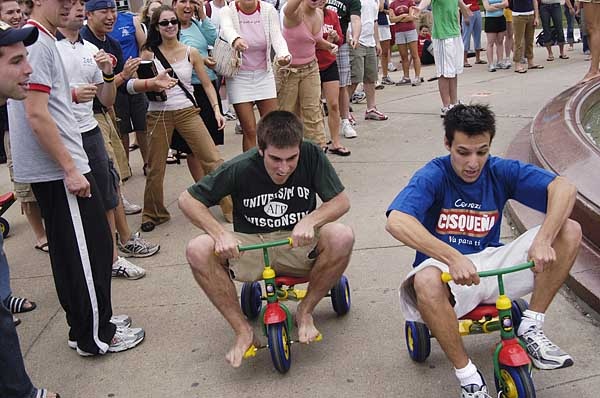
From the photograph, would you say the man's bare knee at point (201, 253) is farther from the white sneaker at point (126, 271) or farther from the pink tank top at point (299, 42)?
the pink tank top at point (299, 42)

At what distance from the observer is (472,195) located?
3166 millimetres

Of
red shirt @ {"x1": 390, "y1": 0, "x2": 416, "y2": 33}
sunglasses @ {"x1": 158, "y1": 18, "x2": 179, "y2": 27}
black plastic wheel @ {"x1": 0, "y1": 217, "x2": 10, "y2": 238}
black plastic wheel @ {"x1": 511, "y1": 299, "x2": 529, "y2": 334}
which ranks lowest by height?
black plastic wheel @ {"x1": 0, "y1": 217, "x2": 10, "y2": 238}

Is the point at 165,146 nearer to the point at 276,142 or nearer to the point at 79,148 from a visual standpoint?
the point at 79,148

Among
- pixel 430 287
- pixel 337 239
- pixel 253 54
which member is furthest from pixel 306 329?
pixel 253 54

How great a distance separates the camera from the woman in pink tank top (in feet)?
20.9

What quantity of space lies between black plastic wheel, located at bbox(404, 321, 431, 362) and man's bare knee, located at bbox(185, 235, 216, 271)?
3.36ft

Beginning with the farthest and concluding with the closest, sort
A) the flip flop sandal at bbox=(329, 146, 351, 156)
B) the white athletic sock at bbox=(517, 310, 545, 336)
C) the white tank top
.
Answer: the flip flop sandal at bbox=(329, 146, 351, 156), the white tank top, the white athletic sock at bbox=(517, 310, 545, 336)

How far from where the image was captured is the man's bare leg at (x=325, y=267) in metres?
3.48

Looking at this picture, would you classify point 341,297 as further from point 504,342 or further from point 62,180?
point 62,180

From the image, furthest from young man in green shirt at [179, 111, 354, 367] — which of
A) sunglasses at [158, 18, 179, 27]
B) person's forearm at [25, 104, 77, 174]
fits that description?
sunglasses at [158, 18, 179, 27]

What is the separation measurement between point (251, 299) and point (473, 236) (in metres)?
1.36

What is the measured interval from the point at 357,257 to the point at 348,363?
1381 millimetres

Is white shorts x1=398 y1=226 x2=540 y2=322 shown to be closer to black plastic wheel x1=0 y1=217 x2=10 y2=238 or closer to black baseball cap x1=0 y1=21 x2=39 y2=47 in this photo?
black baseball cap x1=0 y1=21 x2=39 y2=47

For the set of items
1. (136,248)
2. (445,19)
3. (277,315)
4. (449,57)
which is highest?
(445,19)
